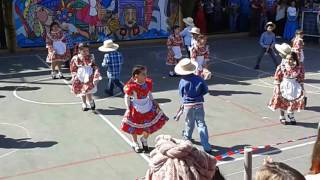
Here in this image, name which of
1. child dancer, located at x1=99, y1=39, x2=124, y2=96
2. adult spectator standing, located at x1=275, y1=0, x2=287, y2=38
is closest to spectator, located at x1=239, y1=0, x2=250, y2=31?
adult spectator standing, located at x1=275, y1=0, x2=287, y2=38

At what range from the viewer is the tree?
761 inches

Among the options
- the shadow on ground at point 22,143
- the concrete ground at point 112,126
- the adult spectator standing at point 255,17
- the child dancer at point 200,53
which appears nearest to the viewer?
the concrete ground at point 112,126

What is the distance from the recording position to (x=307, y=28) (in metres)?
22.1

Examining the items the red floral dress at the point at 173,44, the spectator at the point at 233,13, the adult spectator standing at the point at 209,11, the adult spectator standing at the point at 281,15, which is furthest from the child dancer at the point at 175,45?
the adult spectator standing at the point at 281,15

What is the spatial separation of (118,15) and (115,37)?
1.02m

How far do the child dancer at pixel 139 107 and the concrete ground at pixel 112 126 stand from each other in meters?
0.54

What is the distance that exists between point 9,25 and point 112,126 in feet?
35.6

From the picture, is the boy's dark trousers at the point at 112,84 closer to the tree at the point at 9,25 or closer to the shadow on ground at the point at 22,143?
the shadow on ground at the point at 22,143

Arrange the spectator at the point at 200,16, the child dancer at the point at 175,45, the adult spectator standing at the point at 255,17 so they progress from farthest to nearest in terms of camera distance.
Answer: the adult spectator standing at the point at 255,17
the spectator at the point at 200,16
the child dancer at the point at 175,45

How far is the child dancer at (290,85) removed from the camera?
33.4ft

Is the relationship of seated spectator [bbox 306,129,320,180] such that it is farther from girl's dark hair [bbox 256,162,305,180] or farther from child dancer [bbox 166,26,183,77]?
child dancer [bbox 166,26,183,77]

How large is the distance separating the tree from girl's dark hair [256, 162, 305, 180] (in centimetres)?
1790

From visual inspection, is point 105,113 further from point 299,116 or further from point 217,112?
point 299,116

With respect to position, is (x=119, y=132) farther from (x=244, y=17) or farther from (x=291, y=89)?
(x=244, y=17)
